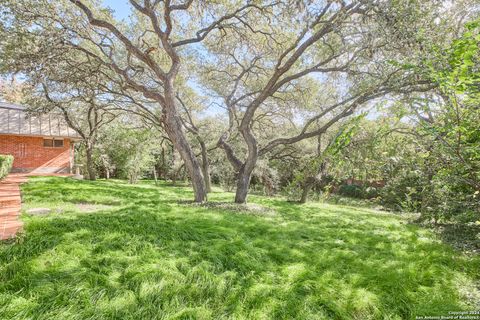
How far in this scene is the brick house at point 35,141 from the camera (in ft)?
52.2

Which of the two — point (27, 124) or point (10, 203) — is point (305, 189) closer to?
point (10, 203)

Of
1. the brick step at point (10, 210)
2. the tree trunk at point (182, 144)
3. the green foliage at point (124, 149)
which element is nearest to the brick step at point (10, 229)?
the brick step at point (10, 210)

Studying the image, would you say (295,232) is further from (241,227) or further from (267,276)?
(267,276)

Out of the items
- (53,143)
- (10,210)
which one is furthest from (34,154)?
(10,210)

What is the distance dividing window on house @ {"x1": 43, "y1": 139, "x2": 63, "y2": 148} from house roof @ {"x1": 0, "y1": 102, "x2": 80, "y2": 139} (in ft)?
3.42

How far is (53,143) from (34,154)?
4.38ft

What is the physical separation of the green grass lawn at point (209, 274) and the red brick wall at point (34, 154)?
50.8 ft

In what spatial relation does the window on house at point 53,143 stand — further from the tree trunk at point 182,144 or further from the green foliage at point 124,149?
the tree trunk at point 182,144

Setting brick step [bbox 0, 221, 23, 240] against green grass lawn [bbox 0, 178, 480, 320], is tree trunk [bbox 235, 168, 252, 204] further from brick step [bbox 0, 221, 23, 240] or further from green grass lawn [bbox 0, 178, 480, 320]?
brick step [bbox 0, 221, 23, 240]

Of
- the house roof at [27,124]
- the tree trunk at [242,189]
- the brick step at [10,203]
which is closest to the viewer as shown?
the brick step at [10,203]

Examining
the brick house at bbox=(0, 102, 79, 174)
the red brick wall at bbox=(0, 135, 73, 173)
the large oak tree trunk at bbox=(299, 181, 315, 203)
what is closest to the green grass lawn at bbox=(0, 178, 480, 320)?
the large oak tree trunk at bbox=(299, 181, 315, 203)

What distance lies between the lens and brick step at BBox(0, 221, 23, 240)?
11.8 ft

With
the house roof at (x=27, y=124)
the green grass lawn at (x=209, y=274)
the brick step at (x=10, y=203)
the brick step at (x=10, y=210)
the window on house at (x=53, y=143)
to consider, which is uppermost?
the house roof at (x=27, y=124)

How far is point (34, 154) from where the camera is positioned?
16.9 m
